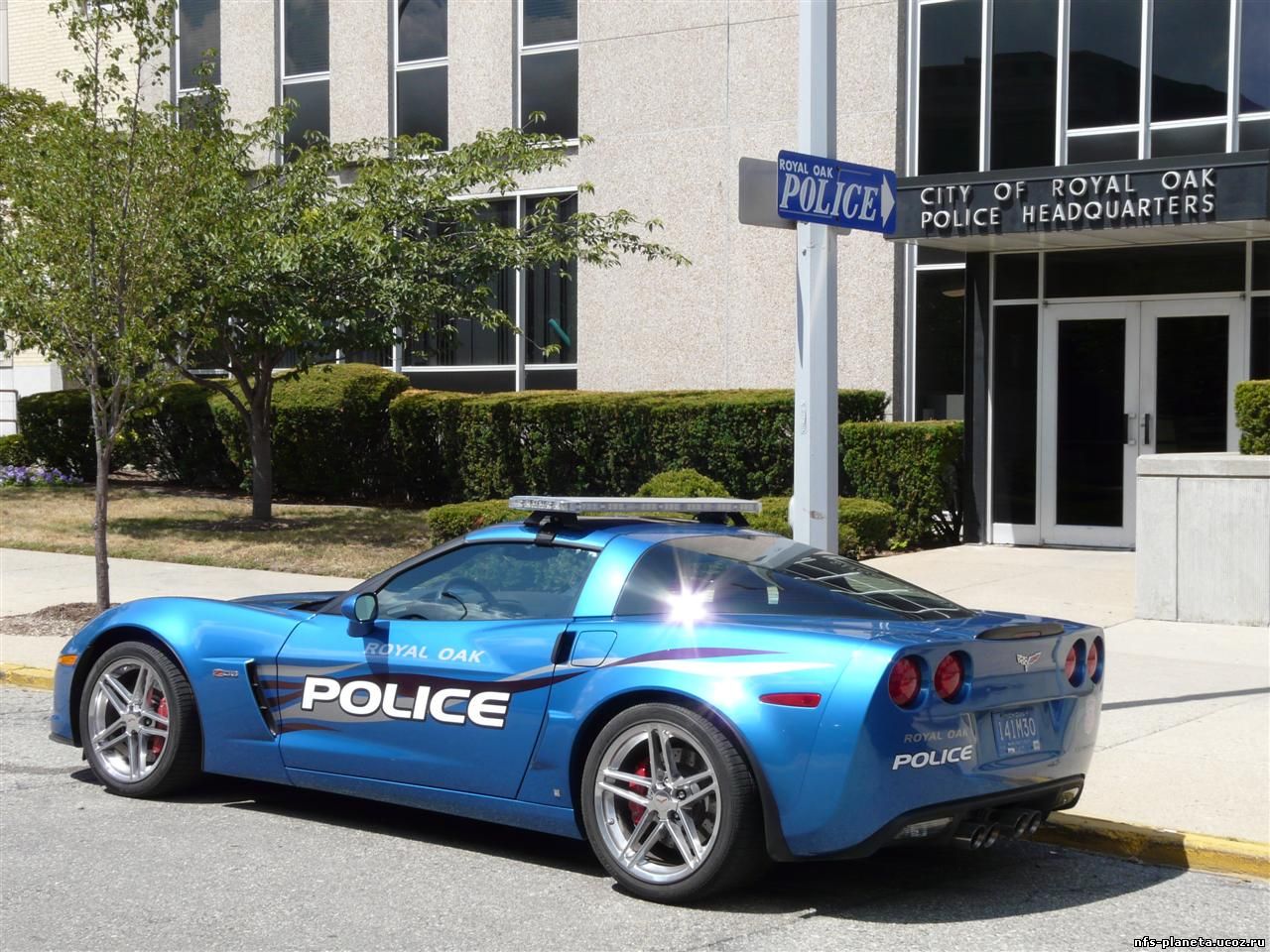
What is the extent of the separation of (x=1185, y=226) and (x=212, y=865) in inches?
439

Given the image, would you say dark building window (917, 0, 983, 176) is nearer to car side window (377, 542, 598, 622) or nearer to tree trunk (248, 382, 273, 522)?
tree trunk (248, 382, 273, 522)

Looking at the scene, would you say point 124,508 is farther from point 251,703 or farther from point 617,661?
point 617,661

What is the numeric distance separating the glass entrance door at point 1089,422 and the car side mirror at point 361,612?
37.0 feet

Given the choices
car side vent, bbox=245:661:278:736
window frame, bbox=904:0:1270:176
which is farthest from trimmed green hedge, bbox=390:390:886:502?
car side vent, bbox=245:661:278:736

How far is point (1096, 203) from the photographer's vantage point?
550 inches

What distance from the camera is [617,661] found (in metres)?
5.38

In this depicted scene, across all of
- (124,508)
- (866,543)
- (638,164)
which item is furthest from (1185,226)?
(124,508)

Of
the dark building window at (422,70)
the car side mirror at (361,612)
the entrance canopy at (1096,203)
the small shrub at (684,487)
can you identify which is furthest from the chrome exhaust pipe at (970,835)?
the dark building window at (422,70)

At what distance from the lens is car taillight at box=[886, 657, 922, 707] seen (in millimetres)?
4879

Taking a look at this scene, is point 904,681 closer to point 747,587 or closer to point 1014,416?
point 747,587

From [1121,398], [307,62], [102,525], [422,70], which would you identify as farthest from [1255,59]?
[307,62]

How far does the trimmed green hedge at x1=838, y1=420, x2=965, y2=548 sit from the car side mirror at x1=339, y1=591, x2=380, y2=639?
33.5ft

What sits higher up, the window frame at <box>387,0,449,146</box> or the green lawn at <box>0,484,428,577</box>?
the window frame at <box>387,0,449,146</box>

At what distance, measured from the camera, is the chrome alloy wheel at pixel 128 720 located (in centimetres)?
655
